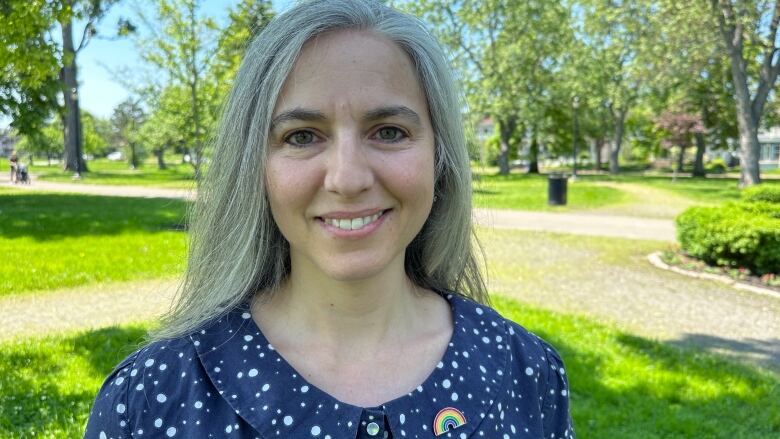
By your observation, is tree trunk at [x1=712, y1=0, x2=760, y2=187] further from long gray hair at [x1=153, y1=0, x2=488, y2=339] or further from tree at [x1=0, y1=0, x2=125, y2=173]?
long gray hair at [x1=153, y1=0, x2=488, y2=339]

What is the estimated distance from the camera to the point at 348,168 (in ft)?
4.44

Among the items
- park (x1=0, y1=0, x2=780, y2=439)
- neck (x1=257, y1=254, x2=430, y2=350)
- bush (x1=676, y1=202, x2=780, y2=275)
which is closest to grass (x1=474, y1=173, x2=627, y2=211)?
park (x1=0, y1=0, x2=780, y2=439)

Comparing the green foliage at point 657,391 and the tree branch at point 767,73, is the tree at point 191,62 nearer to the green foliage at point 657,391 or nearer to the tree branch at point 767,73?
the green foliage at point 657,391

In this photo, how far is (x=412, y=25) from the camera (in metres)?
1.55

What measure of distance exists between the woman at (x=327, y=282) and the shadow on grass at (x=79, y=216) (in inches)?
321

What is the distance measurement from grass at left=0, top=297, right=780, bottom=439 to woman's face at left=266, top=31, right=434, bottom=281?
10.1 ft

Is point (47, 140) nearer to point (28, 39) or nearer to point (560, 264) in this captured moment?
point (28, 39)

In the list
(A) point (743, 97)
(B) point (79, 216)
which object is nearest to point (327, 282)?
(B) point (79, 216)

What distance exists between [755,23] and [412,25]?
24.5m

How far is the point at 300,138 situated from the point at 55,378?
14.1 feet

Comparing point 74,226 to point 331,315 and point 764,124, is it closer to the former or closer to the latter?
point 331,315

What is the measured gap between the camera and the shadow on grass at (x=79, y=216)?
11.8 metres

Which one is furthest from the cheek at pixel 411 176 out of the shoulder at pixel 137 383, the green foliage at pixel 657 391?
the green foliage at pixel 657 391

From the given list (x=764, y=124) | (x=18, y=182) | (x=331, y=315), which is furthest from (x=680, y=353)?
(x=764, y=124)
